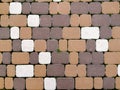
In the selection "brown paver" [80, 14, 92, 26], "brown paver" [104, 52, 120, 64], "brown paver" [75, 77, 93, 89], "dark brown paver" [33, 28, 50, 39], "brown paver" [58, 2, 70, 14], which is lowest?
"brown paver" [75, 77, 93, 89]

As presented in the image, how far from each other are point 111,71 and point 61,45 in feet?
0.86

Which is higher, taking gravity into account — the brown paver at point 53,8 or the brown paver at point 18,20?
the brown paver at point 53,8

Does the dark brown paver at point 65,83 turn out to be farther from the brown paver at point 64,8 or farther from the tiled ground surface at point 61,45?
the brown paver at point 64,8

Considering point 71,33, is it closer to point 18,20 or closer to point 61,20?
point 61,20

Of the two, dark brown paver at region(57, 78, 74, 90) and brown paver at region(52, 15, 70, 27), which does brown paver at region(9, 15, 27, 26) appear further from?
dark brown paver at region(57, 78, 74, 90)

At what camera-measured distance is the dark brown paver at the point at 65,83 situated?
43.1 inches

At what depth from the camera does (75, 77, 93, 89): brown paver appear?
1.10 metres

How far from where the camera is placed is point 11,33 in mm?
1112

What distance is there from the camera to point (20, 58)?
3.63 feet

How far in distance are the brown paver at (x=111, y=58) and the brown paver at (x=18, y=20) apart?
41cm

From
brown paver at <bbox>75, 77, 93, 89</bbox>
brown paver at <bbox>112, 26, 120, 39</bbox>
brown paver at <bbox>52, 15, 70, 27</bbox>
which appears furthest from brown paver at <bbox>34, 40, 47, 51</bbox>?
brown paver at <bbox>112, 26, 120, 39</bbox>

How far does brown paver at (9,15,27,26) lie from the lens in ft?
3.64

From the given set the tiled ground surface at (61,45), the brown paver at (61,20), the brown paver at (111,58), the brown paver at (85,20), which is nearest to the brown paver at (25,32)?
the tiled ground surface at (61,45)

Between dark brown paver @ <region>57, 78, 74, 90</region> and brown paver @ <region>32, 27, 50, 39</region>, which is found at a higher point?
brown paver @ <region>32, 27, 50, 39</region>
